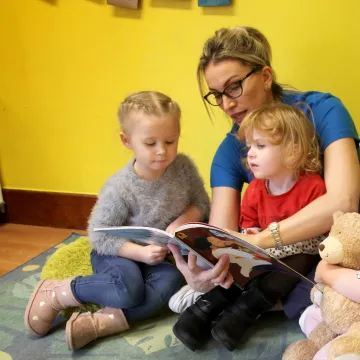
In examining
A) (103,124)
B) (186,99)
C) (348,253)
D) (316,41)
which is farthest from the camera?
(103,124)

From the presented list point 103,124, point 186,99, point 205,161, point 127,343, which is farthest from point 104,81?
point 127,343

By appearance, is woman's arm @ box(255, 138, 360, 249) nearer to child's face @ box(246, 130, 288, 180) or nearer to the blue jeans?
child's face @ box(246, 130, 288, 180)

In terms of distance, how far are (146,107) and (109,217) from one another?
0.33m

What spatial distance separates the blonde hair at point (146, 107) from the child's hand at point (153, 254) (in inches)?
13.0

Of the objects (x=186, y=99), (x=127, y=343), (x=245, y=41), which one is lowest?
(x=127, y=343)

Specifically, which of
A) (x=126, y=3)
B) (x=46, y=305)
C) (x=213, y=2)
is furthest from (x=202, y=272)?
(x=126, y=3)

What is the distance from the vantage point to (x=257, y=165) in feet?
3.70

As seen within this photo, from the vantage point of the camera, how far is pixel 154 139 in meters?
1.19

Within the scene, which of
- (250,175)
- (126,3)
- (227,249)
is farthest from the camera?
(126,3)

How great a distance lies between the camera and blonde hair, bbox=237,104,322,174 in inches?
43.3

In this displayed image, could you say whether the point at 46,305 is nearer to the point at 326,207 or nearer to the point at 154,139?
the point at 154,139

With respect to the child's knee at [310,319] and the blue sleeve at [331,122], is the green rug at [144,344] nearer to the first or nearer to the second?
the child's knee at [310,319]

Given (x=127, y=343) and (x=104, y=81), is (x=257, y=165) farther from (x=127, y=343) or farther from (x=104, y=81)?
(x=104, y=81)

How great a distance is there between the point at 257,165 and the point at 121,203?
0.40 m
